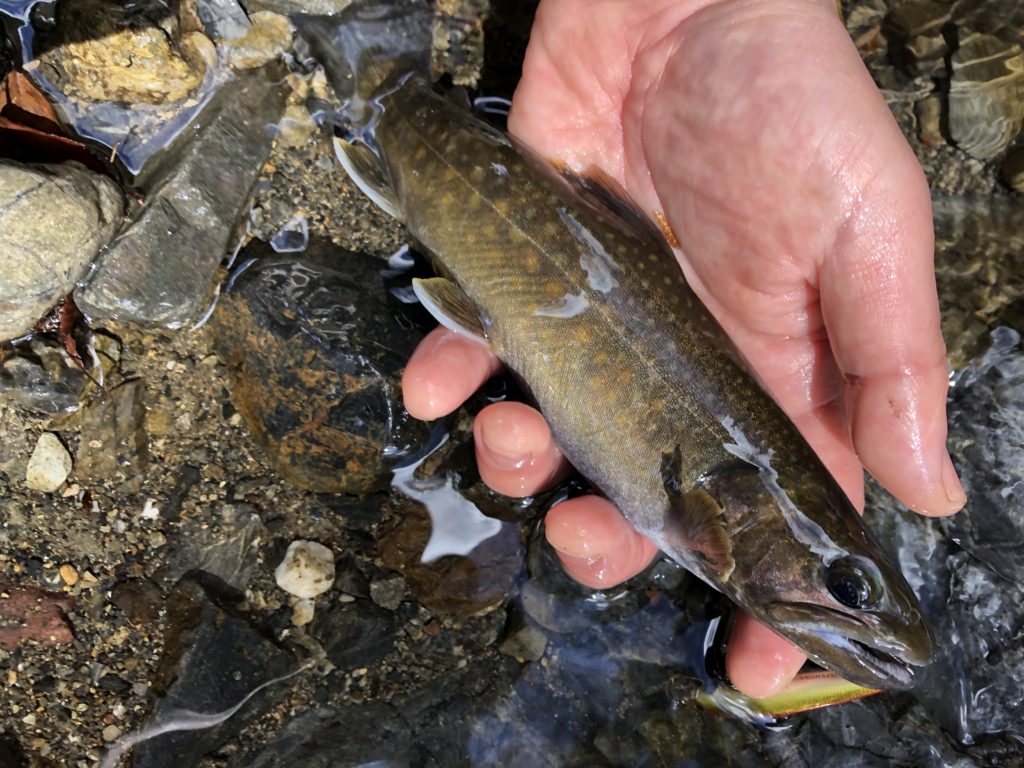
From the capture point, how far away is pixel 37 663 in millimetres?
3895

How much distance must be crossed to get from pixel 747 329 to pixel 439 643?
2393 mm

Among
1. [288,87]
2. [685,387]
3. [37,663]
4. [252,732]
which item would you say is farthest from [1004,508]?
[37,663]

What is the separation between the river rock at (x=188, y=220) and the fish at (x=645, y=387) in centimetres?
97

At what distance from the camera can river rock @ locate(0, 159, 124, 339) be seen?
3.68 meters

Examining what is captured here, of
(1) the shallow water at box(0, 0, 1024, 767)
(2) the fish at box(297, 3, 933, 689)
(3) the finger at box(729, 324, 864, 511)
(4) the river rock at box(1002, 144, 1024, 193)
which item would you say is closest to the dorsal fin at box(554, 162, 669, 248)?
(2) the fish at box(297, 3, 933, 689)

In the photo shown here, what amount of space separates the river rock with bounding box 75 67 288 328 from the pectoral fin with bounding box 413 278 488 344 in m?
1.28

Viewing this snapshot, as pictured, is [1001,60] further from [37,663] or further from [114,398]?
[37,663]

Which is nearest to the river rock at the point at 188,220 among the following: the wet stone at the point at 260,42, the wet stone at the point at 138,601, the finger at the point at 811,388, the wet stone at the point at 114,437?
the wet stone at the point at 260,42

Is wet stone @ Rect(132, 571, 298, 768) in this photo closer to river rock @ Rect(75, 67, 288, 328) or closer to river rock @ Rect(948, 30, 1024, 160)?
river rock @ Rect(75, 67, 288, 328)

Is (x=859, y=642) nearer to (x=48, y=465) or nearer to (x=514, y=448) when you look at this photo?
(x=514, y=448)

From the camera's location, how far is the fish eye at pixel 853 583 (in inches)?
128

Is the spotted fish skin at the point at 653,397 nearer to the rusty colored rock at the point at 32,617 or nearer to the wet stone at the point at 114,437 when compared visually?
the wet stone at the point at 114,437

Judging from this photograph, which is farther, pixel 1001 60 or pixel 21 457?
pixel 1001 60


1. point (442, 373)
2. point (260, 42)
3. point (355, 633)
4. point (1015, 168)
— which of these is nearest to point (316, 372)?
point (442, 373)
